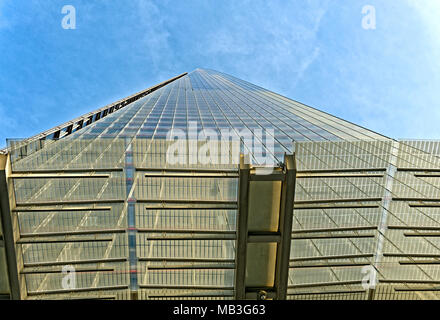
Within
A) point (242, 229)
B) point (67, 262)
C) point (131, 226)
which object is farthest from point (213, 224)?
point (67, 262)

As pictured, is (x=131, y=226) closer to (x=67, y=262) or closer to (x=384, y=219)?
(x=67, y=262)

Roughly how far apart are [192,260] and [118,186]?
15.0 feet

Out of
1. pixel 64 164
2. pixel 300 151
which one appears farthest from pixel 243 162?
pixel 64 164

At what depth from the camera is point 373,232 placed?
477 inches

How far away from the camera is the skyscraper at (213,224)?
10.8 m

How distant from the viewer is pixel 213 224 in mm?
11609

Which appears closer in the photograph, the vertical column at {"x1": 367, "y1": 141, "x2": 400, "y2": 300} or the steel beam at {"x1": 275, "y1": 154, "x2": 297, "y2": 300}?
the steel beam at {"x1": 275, "y1": 154, "x2": 297, "y2": 300}

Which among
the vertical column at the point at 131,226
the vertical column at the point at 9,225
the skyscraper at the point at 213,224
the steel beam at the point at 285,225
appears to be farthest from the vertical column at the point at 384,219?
the vertical column at the point at 9,225

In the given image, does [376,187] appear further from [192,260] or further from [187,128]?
[187,128]

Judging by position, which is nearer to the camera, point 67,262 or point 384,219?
point 67,262

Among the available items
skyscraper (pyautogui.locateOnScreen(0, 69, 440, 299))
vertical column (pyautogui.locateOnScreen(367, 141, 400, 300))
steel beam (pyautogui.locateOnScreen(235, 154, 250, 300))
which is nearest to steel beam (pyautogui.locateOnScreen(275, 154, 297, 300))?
skyscraper (pyautogui.locateOnScreen(0, 69, 440, 299))

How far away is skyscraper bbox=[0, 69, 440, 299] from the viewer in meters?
10.8

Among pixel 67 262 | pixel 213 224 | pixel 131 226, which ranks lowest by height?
pixel 67 262

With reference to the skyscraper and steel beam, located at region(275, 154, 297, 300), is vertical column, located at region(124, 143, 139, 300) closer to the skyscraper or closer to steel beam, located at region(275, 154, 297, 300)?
the skyscraper
